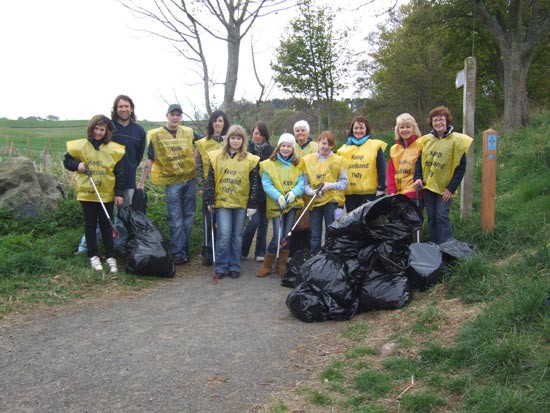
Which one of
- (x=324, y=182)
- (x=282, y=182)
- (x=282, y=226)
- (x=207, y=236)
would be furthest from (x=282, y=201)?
(x=207, y=236)

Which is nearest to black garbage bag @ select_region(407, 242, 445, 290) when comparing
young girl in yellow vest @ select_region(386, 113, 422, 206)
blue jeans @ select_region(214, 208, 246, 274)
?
young girl in yellow vest @ select_region(386, 113, 422, 206)

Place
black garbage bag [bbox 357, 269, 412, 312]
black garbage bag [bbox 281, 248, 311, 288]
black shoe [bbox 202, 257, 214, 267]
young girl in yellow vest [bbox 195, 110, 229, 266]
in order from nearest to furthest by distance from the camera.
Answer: black garbage bag [bbox 357, 269, 412, 312]
black garbage bag [bbox 281, 248, 311, 288]
young girl in yellow vest [bbox 195, 110, 229, 266]
black shoe [bbox 202, 257, 214, 267]

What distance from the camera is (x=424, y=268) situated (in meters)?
5.29

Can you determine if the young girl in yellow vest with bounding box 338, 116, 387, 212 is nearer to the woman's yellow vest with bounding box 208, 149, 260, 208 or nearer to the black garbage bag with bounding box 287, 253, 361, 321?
the woman's yellow vest with bounding box 208, 149, 260, 208

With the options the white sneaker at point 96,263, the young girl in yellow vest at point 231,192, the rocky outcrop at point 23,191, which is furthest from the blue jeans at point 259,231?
the rocky outcrop at point 23,191

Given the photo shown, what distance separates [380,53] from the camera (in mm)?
29203

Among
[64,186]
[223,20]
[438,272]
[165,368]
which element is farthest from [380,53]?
[165,368]

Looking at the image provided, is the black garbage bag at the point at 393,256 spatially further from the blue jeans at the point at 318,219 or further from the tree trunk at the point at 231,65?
the tree trunk at the point at 231,65

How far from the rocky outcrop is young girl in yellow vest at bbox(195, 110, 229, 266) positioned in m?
2.48

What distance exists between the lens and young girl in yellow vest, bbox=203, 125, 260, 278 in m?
6.71

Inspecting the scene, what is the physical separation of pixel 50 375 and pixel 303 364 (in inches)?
68.5

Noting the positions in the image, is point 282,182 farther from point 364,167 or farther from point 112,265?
point 112,265

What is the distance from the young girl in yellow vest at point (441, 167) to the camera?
6.05m

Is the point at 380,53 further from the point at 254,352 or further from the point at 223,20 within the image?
the point at 254,352
